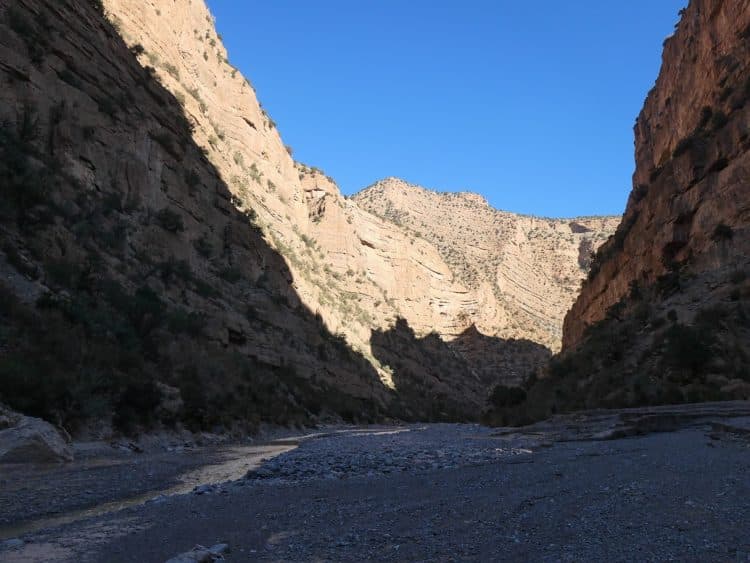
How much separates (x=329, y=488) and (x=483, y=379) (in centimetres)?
6362

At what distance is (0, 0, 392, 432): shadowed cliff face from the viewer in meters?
11.8

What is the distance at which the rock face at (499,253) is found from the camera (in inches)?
3120

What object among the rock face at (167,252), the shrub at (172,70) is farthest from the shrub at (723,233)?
the shrub at (172,70)

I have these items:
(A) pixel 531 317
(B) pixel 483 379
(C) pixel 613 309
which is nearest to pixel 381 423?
(C) pixel 613 309

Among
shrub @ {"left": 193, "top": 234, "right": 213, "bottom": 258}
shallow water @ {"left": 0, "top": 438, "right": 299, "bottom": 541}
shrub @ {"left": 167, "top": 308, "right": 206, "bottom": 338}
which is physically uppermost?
shrub @ {"left": 193, "top": 234, "right": 213, "bottom": 258}

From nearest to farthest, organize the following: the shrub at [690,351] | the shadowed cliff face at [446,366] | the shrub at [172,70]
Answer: the shrub at [690,351] < the shrub at [172,70] < the shadowed cliff face at [446,366]

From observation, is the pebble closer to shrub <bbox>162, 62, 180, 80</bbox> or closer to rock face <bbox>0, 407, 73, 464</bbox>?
rock face <bbox>0, 407, 73, 464</bbox>

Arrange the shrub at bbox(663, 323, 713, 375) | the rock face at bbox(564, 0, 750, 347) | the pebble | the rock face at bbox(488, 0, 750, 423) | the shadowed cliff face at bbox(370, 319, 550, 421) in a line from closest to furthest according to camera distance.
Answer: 1. the pebble
2. the shrub at bbox(663, 323, 713, 375)
3. the rock face at bbox(488, 0, 750, 423)
4. the rock face at bbox(564, 0, 750, 347)
5. the shadowed cliff face at bbox(370, 319, 550, 421)

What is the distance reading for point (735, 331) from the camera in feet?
48.2

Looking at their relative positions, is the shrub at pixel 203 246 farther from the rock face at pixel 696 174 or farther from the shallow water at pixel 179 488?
the rock face at pixel 696 174

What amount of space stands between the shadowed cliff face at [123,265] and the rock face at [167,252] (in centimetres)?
7

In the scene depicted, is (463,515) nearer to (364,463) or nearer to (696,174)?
(364,463)

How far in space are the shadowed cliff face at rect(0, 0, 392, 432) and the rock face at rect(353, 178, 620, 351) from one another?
150 ft

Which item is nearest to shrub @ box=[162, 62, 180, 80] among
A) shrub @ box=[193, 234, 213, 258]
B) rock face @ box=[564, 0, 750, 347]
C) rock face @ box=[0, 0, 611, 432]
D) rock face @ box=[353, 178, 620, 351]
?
rock face @ box=[0, 0, 611, 432]
